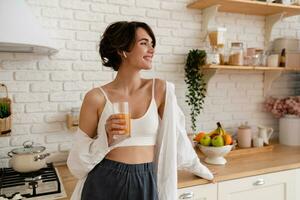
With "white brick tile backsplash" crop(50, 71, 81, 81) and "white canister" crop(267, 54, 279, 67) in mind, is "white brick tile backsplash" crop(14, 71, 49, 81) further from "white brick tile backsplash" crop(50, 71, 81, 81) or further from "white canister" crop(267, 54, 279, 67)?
"white canister" crop(267, 54, 279, 67)

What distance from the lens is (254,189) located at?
1.70m

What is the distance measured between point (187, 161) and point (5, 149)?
44.8 inches

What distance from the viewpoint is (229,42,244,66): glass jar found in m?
2.13

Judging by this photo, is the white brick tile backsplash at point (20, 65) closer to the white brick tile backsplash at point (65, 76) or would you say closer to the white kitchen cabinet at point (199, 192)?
the white brick tile backsplash at point (65, 76)

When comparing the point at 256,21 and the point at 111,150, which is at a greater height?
the point at 256,21

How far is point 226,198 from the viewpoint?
160 centimetres

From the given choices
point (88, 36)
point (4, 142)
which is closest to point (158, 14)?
point (88, 36)

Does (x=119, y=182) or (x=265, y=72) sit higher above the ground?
(x=265, y=72)

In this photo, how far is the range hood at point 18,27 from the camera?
128cm

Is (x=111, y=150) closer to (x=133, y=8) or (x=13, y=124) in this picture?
(x=13, y=124)

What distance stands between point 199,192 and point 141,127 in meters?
0.57

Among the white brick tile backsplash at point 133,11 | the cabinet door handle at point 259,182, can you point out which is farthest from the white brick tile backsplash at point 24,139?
the cabinet door handle at point 259,182

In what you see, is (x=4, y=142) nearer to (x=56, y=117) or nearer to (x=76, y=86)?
(x=56, y=117)

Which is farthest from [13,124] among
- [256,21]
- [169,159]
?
[256,21]
